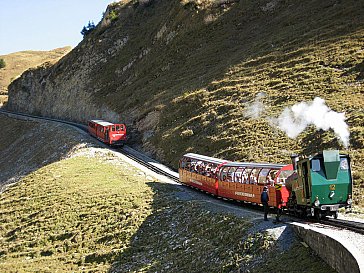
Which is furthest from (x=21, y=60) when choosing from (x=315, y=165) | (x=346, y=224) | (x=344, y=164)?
A: (x=346, y=224)

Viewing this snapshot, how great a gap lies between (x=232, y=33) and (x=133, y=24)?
31.9m

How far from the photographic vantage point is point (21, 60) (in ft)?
584

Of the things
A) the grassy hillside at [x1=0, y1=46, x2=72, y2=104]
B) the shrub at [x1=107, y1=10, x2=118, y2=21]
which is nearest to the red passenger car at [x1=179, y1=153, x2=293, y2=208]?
the shrub at [x1=107, y1=10, x2=118, y2=21]

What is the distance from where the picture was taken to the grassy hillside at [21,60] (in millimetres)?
161750

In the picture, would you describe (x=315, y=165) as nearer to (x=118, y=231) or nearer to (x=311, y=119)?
(x=118, y=231)

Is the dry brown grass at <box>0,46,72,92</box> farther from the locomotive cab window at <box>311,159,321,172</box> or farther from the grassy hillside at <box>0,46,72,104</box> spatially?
the locomotive cab window at <box>311,159,321,172</box>

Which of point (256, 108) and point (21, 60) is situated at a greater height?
point (21, 60)

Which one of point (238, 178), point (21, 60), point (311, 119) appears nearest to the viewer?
point (238, 178)

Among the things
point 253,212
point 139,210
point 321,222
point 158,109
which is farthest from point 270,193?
point 158,109

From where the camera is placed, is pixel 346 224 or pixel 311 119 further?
pixel 311 119

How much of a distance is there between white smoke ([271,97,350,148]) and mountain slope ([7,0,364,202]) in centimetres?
57

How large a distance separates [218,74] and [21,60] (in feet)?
438

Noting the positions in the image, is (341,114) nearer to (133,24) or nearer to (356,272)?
(356,272)

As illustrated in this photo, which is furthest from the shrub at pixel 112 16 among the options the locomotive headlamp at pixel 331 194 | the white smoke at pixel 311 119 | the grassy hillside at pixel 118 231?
the locomotive headlamp at pixel 331 194
